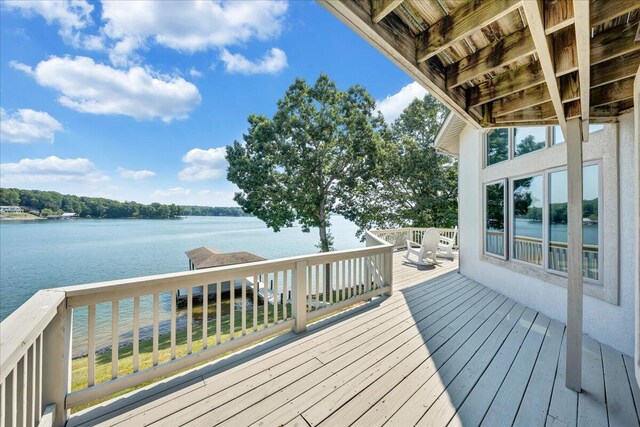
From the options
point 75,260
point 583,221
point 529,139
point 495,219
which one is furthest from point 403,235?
point 75,260

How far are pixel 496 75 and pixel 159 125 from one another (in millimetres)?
29284

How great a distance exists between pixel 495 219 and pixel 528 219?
2.82ft

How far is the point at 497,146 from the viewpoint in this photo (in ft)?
18.1

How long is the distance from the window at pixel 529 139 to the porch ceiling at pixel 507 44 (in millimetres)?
1998

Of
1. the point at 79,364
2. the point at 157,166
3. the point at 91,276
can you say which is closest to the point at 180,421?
the point at 79,364

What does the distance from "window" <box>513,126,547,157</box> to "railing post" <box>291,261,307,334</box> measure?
170 inches

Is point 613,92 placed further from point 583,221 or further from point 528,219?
point 528,219

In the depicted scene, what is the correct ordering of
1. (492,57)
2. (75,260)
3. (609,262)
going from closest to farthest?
(492,57)
(609,262)
(75,260)

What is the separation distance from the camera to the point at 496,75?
88.8 inches

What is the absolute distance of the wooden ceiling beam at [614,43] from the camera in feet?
5.37

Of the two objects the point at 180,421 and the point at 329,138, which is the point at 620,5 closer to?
the point at 180,421

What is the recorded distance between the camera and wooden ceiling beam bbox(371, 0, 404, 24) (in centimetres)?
122

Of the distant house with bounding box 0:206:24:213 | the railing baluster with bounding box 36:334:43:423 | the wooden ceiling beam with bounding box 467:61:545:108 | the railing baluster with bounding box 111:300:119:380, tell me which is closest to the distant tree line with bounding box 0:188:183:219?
the distant house with bounding box 0:206:24:213

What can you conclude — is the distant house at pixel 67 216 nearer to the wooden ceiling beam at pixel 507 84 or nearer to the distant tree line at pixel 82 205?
the distant tree line at pixel 82 205
